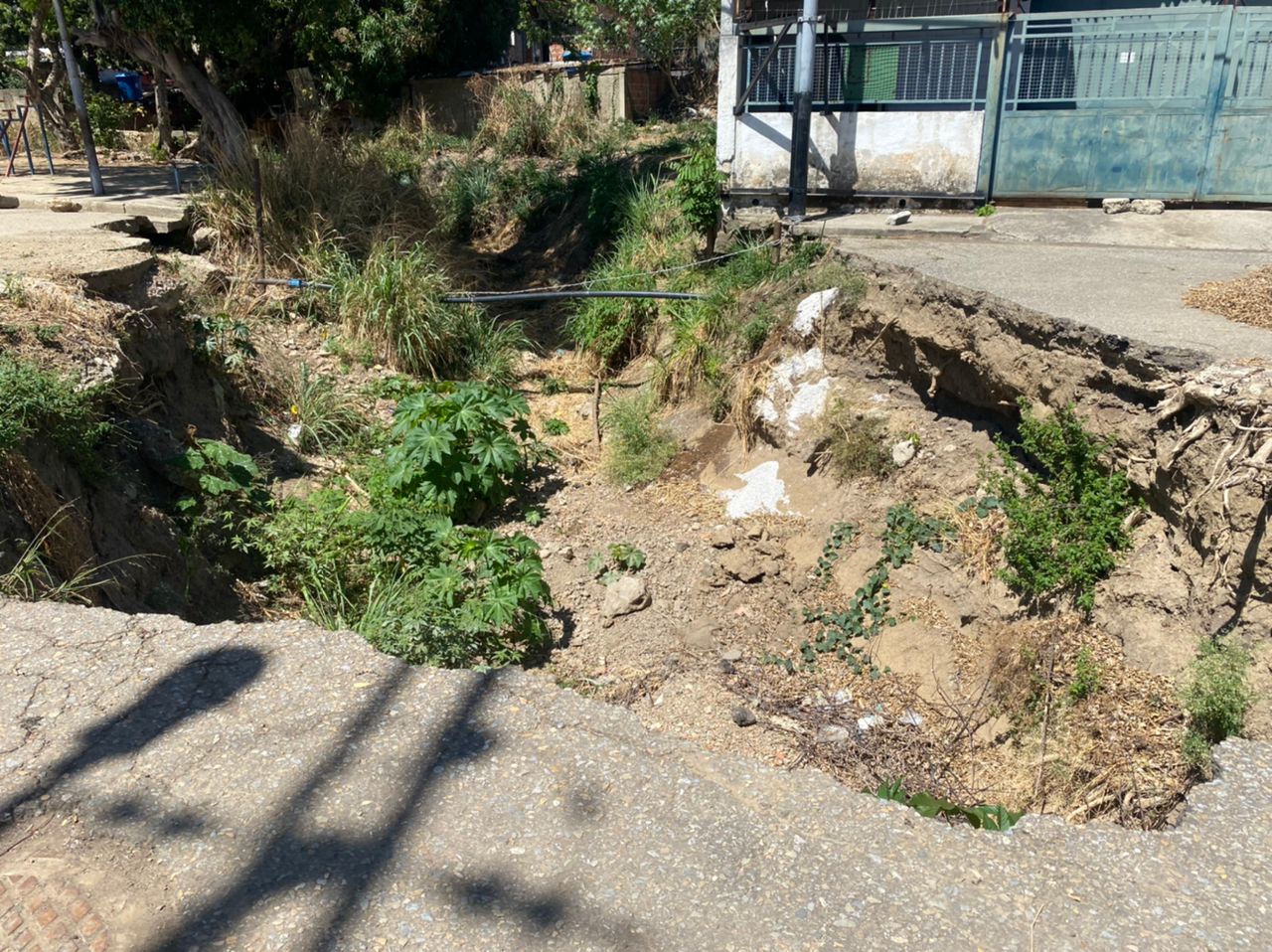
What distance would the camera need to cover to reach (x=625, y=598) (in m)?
5.62

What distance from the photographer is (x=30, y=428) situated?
4.74m

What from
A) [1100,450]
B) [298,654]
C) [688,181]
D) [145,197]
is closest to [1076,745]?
[1100,450]

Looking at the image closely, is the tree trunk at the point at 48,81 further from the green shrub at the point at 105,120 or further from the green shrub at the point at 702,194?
the green shrub at the point at 702,194

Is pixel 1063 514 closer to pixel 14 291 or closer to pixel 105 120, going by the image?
pixel 14 291

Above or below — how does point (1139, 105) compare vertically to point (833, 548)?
above

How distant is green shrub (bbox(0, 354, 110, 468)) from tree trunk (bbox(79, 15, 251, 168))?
5413mm

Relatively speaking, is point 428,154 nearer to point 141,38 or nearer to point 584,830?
Answer: point 141,38

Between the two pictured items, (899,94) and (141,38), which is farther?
(141,38)

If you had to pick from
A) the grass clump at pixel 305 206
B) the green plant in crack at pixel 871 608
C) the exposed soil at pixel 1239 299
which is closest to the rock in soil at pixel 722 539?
the green plant in crack at pixel 871 608

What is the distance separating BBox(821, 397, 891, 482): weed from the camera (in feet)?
19.6

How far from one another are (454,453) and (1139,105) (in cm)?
628

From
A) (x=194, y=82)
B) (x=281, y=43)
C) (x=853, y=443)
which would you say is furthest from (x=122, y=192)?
(x=853, y=443)

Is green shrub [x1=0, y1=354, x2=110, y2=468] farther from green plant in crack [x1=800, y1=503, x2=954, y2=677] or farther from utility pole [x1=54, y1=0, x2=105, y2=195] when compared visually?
utility pole [x1=54, y1=0, x2=105, y2=195]

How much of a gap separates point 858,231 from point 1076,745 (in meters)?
4.90
